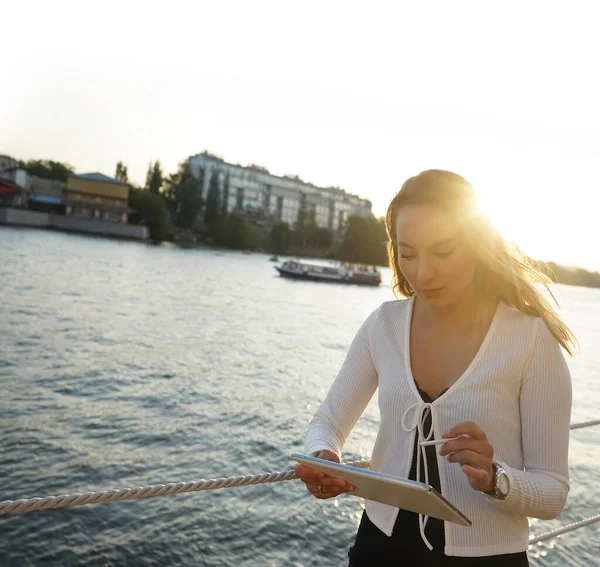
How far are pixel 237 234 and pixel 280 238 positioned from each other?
1034cm

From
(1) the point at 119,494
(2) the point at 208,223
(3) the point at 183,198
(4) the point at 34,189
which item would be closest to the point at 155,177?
(3) the point at 183,198

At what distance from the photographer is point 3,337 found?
1630cm

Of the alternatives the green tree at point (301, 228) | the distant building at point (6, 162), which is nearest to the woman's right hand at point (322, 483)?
the distant building at point (6, 162)

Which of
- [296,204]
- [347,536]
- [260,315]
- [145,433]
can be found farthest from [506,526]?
[296,204]

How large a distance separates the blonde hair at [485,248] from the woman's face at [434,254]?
0.02m

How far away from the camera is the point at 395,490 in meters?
1.33

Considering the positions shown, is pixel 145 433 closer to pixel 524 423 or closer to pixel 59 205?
pixel 524 423

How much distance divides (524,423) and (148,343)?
701 inches

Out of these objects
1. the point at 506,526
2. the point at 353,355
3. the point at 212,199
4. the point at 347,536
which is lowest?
the point at 347,536

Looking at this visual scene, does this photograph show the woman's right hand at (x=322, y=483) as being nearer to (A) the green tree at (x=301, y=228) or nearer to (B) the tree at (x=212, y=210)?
(B) the tree at (x=212, y=210)

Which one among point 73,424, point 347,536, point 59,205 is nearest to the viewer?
point 347,536

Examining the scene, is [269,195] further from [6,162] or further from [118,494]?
[118,494]

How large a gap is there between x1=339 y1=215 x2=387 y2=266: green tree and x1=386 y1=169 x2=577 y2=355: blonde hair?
4002 inches

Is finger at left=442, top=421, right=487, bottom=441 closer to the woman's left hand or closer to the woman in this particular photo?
the woman's left hand
